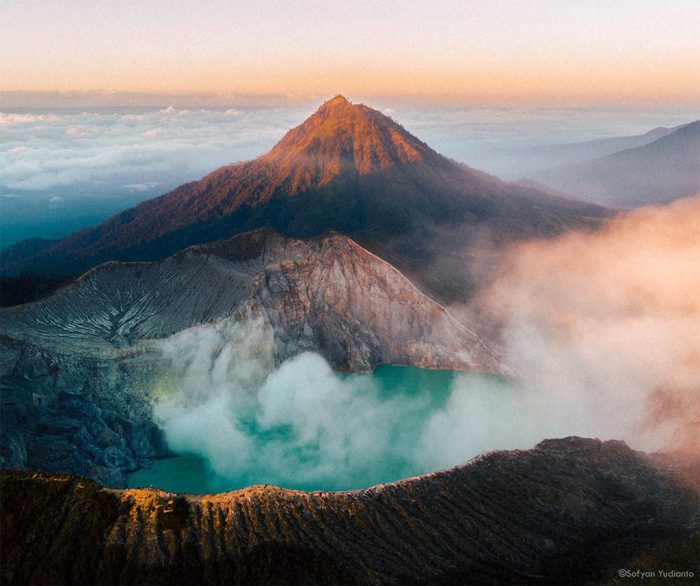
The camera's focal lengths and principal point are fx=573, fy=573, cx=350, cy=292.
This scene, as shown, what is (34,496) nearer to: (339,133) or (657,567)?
(657,567)

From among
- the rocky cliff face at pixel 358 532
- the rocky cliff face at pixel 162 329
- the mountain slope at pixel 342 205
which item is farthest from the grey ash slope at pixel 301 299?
the mountain slope at pixel 342 205

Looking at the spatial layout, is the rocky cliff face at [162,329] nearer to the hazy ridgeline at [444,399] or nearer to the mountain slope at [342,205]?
the hazy ridgeline at [444,399]

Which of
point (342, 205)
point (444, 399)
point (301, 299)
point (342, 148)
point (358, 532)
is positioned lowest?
point (444, 399)

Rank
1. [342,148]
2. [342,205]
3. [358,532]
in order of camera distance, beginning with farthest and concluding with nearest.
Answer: [342,148], [342,205], [358,532]

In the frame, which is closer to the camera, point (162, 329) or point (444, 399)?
point (162, 329)

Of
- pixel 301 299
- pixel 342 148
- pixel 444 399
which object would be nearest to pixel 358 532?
pixel 444 399

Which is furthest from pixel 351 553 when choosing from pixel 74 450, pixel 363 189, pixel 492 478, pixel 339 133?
pixel 339 133

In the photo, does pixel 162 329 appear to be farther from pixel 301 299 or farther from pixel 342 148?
pixel 342 148

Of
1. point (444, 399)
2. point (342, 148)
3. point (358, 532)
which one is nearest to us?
point (358, 532)
